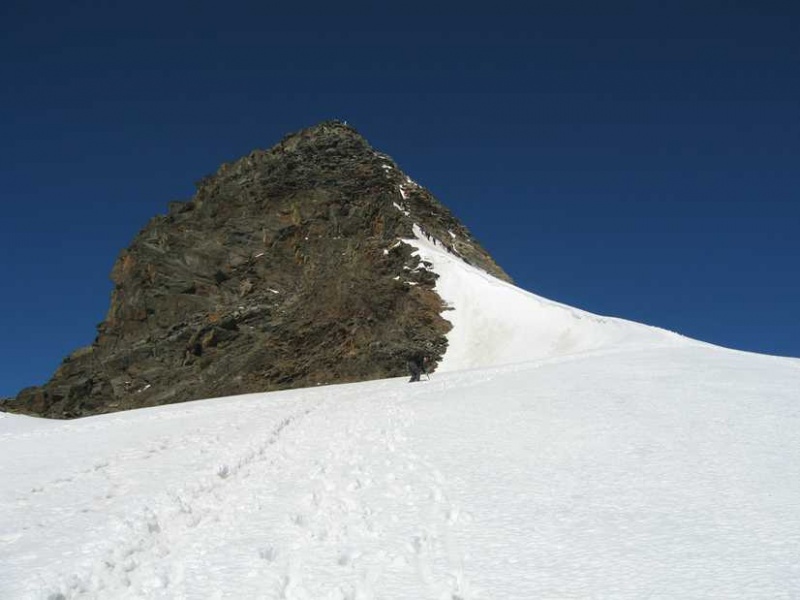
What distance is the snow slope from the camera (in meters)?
7.28

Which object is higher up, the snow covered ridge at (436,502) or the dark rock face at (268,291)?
the dark rock face at (268,291)

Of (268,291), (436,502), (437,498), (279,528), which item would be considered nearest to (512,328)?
(268,291)

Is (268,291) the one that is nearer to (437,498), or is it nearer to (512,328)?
(512,328)

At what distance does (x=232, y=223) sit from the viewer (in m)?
49.8

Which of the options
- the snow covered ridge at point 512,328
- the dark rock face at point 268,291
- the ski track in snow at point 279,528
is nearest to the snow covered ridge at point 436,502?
the ski track in snow at point 279,528

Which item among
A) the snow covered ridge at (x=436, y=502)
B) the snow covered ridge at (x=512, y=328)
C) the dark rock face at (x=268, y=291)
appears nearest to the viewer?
the snow covered ridge at (x=436, y=502)

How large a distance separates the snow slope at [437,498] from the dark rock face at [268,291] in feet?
62.1

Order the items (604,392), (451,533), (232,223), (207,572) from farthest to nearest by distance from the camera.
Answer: (232,223) < (604,392) < (451,533) < (207,572)

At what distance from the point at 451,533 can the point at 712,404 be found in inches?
394

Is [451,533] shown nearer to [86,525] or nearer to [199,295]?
[86,525]

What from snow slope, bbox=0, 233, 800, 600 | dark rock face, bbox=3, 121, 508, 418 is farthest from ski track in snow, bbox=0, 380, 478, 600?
dark rock face, bbox=3, 121, 508, 418

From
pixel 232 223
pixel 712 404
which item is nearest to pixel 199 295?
pixel 232 223

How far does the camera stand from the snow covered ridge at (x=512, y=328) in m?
33.6

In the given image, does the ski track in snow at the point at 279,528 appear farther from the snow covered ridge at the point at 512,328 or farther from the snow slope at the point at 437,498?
the snow covered ridge at the point at 512,328
